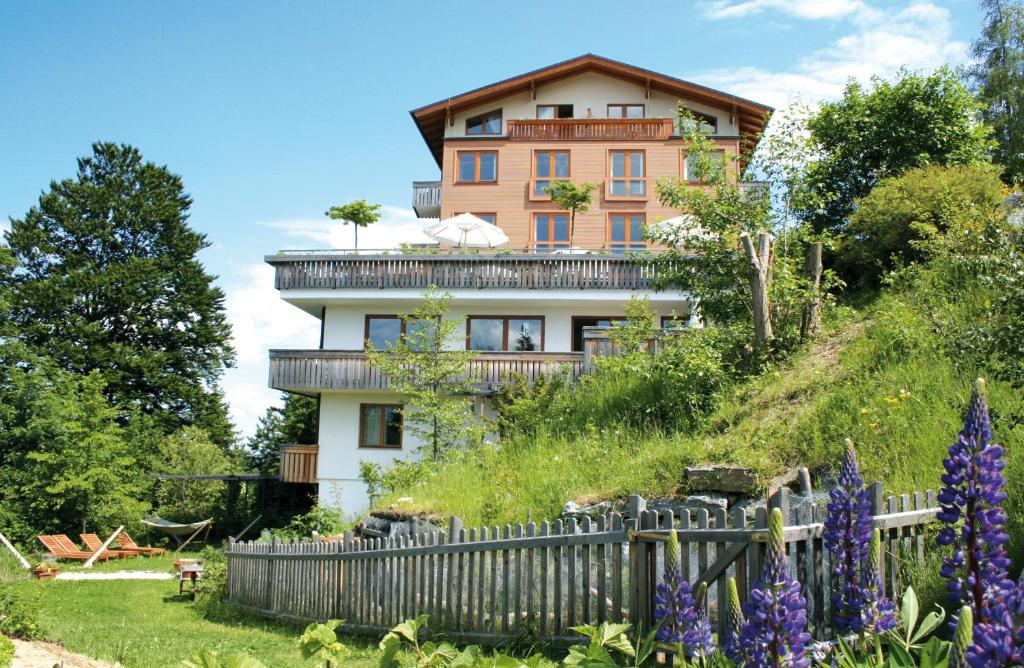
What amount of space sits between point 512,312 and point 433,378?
19.4 feet

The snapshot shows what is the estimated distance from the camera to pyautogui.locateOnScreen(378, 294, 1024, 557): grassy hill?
8.96m

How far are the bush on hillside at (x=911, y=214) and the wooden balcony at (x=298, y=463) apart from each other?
15.7 meters

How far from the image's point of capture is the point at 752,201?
52.2ft

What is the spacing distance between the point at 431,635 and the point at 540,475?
144 inches

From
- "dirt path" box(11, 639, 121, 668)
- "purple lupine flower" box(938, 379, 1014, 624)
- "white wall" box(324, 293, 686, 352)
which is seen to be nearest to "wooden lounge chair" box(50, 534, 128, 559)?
"white wall" box(324, 293, 686, 352)

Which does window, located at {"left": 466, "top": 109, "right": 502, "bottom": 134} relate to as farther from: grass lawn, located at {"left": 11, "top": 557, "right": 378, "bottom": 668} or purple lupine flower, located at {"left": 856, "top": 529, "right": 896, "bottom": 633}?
purple lupine flower, located at {"left": 856, "top": 529, "right": 896, "bottom": 633}

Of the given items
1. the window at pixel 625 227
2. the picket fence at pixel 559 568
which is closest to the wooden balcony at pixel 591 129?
the window at pixel 625 227

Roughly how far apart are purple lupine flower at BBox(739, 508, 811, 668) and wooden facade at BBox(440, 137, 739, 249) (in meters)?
30.5

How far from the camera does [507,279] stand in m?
24.6

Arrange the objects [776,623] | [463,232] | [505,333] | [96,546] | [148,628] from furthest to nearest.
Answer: [463,232] < [505,333] < [96,546] < [148,628] < [776,623]

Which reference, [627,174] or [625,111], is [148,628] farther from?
[625,111]

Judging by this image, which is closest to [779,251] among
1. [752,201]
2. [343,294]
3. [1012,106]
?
[752,201]

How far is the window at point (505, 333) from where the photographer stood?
83.3 ft

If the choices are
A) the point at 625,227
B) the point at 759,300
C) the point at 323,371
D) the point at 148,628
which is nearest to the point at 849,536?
the point at 759,300
